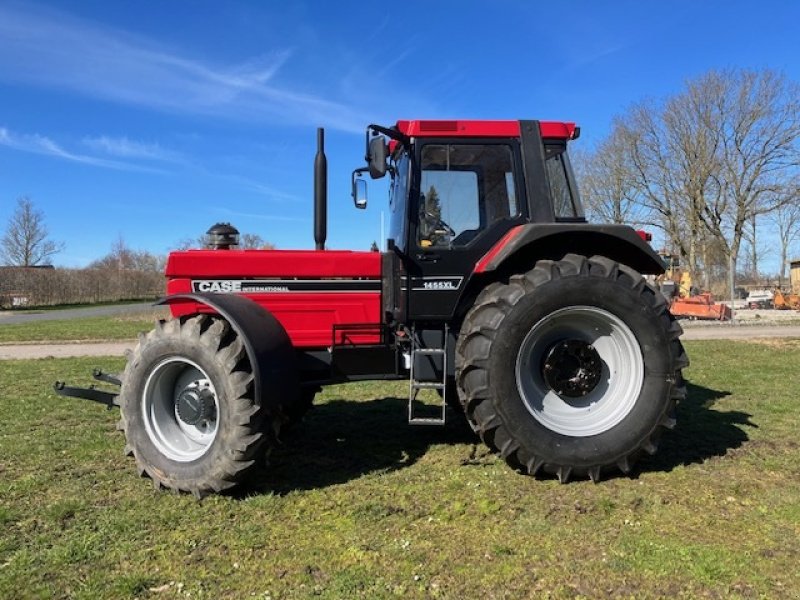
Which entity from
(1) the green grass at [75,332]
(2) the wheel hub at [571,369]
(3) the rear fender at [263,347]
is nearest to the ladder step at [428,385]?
(2) the wheel hub at [571,369]

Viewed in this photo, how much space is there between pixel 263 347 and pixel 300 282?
1.03 m

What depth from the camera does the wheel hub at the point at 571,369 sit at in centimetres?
449

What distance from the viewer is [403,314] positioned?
189 inches

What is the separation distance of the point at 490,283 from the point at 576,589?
2.35 m

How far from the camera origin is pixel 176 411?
441 cm

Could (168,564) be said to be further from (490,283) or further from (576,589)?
(490,283)

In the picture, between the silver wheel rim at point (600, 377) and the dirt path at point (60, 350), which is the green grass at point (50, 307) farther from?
the silver wheel rim at point (600, 377)

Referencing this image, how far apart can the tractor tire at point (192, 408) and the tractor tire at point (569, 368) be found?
5.03ft

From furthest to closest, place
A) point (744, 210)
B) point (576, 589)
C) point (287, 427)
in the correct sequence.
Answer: point (744, 210) → point (287, 427) → point (576, 589)

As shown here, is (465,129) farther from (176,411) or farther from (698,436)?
(698,436)

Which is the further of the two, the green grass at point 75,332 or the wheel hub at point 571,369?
the green grass at point 75,332

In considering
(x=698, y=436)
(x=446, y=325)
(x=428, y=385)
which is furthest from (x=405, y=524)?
(x=698, y=436)

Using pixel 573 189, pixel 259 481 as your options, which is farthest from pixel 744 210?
pixel 259 481

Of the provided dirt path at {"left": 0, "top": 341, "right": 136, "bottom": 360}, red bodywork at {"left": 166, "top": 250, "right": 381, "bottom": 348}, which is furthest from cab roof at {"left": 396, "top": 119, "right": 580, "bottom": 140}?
dirt path at {"left": 0, "top": 341, "right": 136, "bottom": 360}
